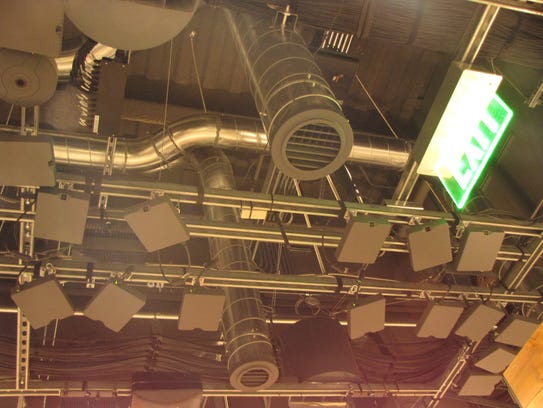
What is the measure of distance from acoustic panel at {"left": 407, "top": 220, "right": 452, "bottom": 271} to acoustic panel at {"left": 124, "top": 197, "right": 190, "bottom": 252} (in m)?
1.21

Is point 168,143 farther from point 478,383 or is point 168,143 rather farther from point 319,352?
point 478,383

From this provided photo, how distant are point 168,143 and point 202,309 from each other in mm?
1041

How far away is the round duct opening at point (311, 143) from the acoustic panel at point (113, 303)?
1.04 m

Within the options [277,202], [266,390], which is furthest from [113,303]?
[266,390]

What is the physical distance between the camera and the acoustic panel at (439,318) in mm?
3093

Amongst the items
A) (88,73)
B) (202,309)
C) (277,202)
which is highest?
(88,73)

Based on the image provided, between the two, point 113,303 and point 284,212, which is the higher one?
point 284,212

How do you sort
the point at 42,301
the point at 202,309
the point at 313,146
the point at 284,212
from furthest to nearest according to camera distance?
the point at 284,212 → the point at 202,309 → the point at 42,301 → the point at 313,146

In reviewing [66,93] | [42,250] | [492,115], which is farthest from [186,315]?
[492,115]

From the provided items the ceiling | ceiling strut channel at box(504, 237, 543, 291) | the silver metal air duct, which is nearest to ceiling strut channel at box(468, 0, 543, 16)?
the ceiling

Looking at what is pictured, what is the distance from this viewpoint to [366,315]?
9.86ft

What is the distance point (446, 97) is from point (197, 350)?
2.00m

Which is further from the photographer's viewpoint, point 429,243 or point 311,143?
point 429,243

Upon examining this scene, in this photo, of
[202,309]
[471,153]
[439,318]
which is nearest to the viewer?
[471,153]
